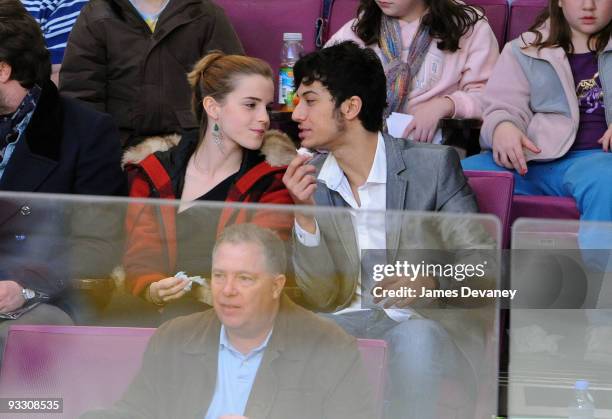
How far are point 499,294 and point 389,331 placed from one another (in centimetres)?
23

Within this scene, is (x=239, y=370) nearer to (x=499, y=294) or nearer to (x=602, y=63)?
(x=499, y=294)

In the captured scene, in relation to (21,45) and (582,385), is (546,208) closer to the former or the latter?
(582,385)

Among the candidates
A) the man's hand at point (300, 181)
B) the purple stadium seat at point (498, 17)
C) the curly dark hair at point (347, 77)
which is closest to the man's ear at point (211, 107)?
the curly dark hair at point (347, 77)

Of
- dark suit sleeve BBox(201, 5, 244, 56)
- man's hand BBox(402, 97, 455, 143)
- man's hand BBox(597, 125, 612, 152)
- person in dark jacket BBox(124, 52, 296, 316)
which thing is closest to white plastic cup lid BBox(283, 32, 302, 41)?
dark suit sleeve BBox(201, 5, 244, 56)

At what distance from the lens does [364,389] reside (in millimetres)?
2186

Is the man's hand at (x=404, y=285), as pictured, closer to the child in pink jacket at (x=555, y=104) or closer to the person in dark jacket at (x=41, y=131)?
the person in dark jacket at (x=41, y=131)

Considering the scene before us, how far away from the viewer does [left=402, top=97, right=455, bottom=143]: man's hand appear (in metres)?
3.79

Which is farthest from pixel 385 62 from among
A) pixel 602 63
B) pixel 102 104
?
pixel 102 104

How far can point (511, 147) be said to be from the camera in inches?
142

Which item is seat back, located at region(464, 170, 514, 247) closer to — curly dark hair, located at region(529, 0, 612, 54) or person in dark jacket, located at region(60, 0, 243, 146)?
curly dark hair, located at region(529, 0, 612, 54)

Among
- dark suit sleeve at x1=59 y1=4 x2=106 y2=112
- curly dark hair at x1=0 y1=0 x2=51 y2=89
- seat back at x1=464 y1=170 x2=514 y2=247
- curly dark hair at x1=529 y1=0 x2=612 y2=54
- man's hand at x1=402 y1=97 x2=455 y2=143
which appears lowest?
seat back at x1=464 y1=170 x2=514 y2=247

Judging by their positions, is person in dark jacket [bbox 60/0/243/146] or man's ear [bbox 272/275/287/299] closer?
man's ear [bbox 272/275/287/299]

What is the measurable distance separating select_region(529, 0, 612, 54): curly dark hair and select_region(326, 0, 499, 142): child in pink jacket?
0.27 meters

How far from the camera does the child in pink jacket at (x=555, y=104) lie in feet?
11.8
